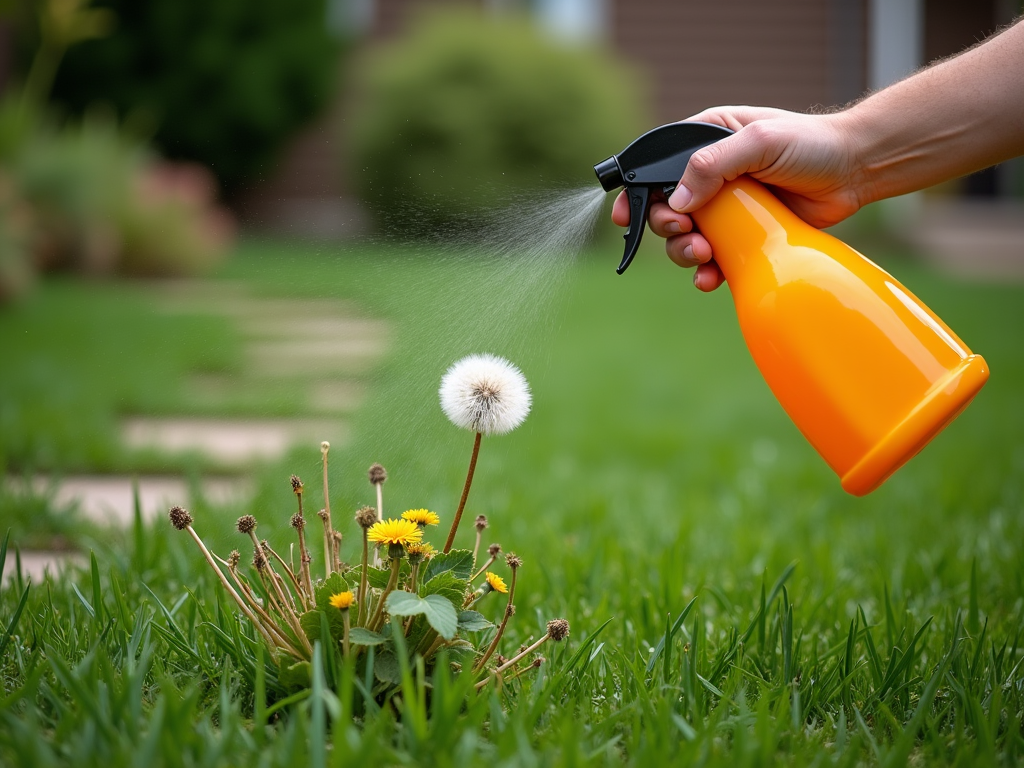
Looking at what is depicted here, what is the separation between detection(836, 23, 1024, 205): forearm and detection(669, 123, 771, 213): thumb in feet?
0.78

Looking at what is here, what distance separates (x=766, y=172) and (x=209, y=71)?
37.9 feet

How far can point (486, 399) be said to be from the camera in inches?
57.4

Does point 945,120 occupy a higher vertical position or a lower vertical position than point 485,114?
lower

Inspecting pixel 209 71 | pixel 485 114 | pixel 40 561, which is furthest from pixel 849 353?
pixel 209 71

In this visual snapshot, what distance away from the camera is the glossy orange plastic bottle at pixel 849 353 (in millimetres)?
1458

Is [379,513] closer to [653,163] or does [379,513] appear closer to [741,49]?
[653,163]

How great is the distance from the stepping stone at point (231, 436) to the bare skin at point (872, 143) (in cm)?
177

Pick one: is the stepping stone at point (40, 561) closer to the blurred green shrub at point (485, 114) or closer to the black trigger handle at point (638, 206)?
the black trigger handle at point (638, 206)

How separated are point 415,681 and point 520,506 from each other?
1552 mm

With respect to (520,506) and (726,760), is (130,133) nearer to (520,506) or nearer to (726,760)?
(520,506)

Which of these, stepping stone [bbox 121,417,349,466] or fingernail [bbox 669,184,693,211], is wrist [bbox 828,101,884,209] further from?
stepping stone [bbox 121,417,349,466]

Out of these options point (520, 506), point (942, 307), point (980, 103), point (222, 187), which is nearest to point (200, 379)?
point (520, 506)

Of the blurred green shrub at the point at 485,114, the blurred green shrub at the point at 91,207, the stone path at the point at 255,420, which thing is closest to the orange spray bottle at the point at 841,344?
the stone path at the point at 255,420

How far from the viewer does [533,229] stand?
1913 millimetres
